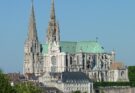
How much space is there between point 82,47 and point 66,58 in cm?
511

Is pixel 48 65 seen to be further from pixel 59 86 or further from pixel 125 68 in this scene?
pixel 59 86

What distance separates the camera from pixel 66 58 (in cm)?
12538

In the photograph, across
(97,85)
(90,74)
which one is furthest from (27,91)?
(90,74)

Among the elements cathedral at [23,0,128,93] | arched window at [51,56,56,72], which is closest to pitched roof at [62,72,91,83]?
cathedral at [23,0,128,93]

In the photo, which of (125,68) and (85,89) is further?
(125,68)

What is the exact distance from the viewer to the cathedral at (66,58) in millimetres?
124688

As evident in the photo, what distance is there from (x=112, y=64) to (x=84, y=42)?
7420 millimetres

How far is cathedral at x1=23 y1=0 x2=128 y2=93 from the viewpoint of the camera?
12469 centimetres

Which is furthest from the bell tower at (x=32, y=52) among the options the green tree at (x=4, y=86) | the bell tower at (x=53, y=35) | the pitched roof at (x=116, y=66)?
the green tree at (x=4, y=86)

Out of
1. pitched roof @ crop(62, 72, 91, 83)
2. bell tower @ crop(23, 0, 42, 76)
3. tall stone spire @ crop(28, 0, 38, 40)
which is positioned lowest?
pitched roof @ crop(62, 72, 91, 83)

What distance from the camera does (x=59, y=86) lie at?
10494cm

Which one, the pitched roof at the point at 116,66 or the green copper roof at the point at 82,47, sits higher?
the green copper roof at the point at 82,47

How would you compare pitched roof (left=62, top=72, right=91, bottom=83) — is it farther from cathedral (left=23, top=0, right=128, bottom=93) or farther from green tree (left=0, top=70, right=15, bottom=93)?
green tree (left=0, top=70, right=15, bottom=93)

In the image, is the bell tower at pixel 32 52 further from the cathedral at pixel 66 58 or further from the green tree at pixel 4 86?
the green tree at pixel 4 86
